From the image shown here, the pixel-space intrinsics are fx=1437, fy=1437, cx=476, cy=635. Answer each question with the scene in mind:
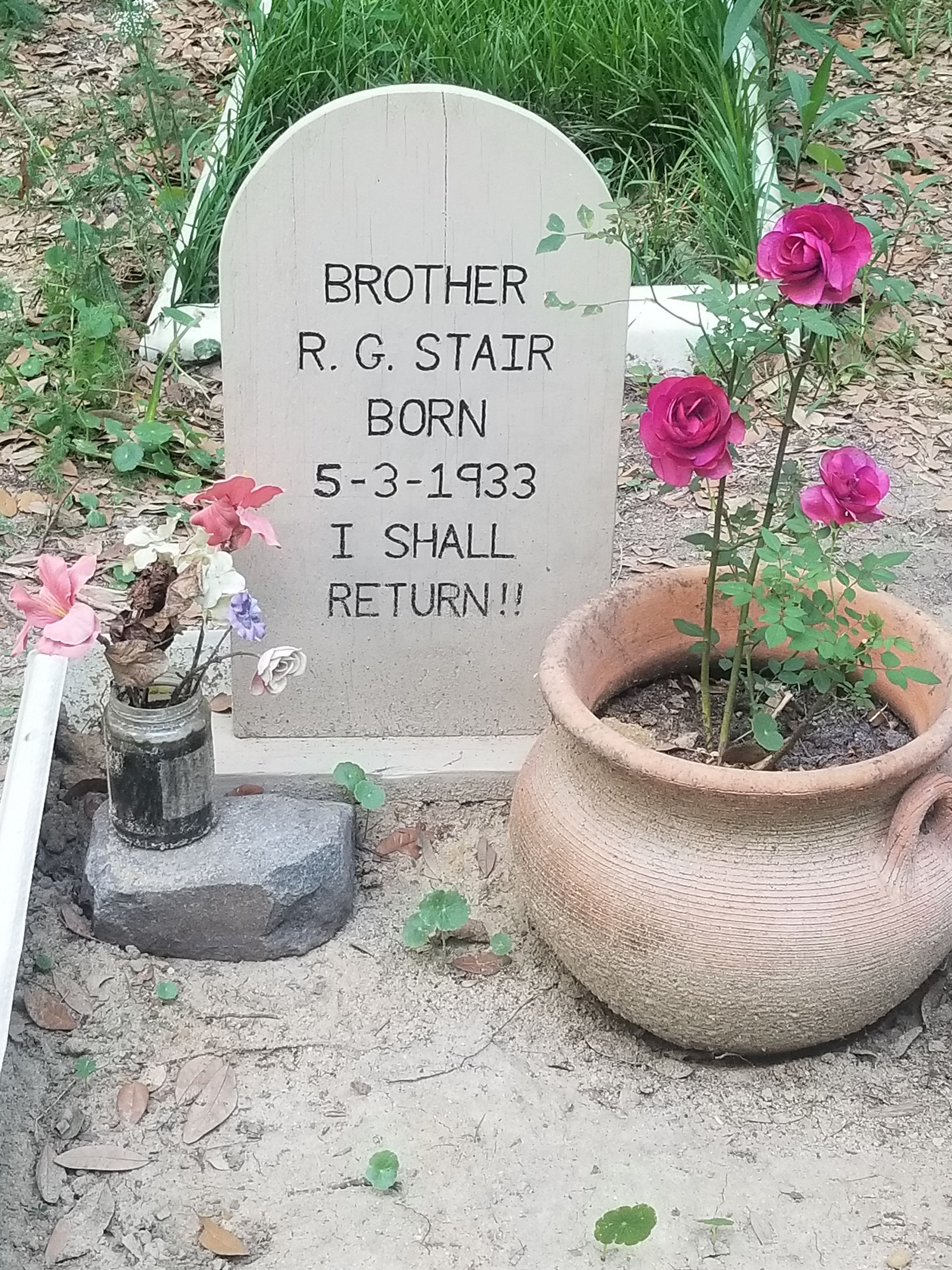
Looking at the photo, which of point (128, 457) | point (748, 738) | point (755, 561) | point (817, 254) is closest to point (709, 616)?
point (755, 561)

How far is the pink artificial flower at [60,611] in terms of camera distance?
1920mm

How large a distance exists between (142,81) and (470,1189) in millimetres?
4323

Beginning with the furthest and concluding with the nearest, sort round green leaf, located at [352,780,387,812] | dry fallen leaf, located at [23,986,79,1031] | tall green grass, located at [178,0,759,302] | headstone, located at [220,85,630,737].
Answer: tall green grass, located at [178,0,759,302]
round green leaf, located at [352,780,387,812]
headstone, located at [220,85,630,737]
dry fallen leaf, located at [23,986,79,1031]

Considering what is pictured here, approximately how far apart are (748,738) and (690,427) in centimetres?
60

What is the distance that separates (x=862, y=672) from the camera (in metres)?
1.99

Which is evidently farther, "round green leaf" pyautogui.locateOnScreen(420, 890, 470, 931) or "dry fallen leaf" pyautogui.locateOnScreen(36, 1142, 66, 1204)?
"round green leaf" pyautogui.locateOnScreen(420, 890, 470, 931)

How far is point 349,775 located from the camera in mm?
2402

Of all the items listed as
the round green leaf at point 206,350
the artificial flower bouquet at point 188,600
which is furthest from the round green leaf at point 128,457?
the artificial flower bouquet at point 188,600

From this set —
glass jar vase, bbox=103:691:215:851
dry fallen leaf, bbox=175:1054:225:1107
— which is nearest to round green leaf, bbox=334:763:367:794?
glass jar vase, bbox=103:691:215:851

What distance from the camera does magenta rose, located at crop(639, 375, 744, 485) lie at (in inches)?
70.3

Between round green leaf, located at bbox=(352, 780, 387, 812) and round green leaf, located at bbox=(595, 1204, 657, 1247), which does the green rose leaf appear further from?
round green leaf, located at bbox=(352, 780, 387, 812)

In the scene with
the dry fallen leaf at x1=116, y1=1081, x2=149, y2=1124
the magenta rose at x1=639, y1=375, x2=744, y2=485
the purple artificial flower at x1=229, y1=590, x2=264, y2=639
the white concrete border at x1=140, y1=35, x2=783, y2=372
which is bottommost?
the dry fallen leaf at x1=116, y1=1081, x2=149, y2=1124

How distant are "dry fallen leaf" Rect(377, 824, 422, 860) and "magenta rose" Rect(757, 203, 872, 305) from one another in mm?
1127

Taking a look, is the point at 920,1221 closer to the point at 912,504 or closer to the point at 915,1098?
the point at 915,1098
